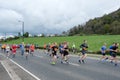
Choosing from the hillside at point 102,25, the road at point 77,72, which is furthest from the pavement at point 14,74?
the hillside at point 102,25

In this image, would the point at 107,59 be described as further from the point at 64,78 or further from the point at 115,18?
the point at 115,18

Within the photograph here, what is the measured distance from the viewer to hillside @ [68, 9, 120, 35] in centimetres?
10931

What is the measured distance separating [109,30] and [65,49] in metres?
84.0

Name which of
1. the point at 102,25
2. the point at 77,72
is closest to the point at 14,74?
the point at 77,72

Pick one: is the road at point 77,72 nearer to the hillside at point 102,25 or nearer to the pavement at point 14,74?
the pavement at point 14,74

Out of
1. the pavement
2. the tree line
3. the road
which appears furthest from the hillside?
the pavement

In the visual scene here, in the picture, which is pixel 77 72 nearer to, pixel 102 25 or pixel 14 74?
pixel 14 74

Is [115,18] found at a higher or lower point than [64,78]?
higher

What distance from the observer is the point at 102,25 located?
120 m

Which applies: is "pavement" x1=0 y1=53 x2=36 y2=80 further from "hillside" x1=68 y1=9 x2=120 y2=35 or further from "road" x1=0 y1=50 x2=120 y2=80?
"hillside" x1=68 y1=9 x2=120 y2=35

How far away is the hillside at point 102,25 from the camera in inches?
4304

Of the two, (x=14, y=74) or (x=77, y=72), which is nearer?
(x=14, y=74)

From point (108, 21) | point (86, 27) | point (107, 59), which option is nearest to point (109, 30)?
point (108, 21)

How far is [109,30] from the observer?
359ft
